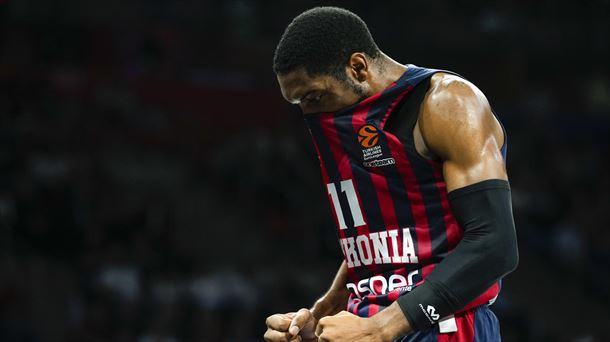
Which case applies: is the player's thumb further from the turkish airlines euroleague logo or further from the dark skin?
the turkish airlines euroleague logo

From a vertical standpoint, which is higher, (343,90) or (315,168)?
(343,90)

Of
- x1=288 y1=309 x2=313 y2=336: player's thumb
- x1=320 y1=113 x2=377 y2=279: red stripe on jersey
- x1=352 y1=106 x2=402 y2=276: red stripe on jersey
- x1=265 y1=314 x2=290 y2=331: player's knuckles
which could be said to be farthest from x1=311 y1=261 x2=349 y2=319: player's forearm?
x1=352 y1=106 x2=402 y2=276: red stripe on jersey

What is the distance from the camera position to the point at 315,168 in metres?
10.8

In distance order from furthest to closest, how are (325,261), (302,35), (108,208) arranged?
(325,261) → (108,208) → (302,35)

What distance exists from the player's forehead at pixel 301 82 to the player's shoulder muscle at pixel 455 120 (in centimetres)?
32

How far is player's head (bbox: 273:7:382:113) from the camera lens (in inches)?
93.4

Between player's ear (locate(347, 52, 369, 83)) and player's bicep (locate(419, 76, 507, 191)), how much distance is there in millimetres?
232

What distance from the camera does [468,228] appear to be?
2.14 m

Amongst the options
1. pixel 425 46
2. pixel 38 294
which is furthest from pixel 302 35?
pixel 425 46

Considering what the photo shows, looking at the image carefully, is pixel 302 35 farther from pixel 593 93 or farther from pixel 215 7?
pixel 593 93

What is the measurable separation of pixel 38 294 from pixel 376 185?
20.7ft

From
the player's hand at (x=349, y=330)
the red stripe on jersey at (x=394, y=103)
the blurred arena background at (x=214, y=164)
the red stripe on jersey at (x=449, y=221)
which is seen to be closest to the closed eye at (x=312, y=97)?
the red stripe on jersey at (x=394, y=103)

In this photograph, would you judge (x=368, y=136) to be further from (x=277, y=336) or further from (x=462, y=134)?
(x=277, y=336)

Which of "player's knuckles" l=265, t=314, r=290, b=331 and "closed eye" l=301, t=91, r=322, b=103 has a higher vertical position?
"closed eye" l=301, t=91, r=322, b=103
